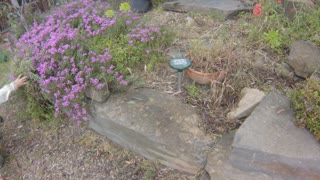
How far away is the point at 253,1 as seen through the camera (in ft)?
13.5

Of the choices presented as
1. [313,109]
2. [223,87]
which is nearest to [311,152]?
[313,109]

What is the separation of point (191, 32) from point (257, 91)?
55.5 inches

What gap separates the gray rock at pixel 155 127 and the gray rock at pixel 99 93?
0.05 meters

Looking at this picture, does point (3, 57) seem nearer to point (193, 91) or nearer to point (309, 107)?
point (193, 91)

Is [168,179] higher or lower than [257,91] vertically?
lower

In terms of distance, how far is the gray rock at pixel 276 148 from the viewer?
185 centimetres

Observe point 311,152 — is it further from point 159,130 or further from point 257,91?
point 159,130

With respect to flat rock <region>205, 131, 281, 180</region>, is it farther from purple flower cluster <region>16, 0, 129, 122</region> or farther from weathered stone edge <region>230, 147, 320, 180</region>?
purple flower cluster <region>16, 0, 129, 122</region>

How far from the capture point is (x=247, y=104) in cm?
233

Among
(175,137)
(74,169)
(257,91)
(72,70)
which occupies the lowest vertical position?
(74,169)

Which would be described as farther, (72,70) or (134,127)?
(72,70)

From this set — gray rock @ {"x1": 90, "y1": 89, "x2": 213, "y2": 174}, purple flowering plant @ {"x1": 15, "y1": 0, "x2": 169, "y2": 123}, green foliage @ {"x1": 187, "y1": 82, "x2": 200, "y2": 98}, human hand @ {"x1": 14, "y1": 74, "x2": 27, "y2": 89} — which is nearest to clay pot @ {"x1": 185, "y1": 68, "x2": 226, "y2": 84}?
green foliage @ {"x1": 187, "y1": 82, "x2": 200, "y2": 98}

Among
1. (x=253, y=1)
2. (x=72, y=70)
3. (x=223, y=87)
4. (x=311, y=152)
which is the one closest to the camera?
(x=311, y=152)

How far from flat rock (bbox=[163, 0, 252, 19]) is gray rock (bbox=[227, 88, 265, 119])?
1678mm
